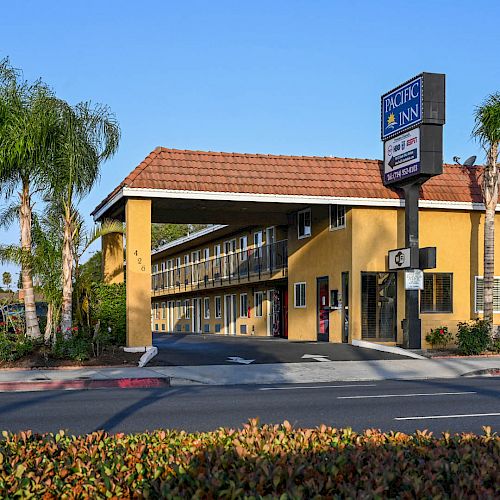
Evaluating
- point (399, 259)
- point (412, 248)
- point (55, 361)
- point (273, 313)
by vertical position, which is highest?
point (412, 248)

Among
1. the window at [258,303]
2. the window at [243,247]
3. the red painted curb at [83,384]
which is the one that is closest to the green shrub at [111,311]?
Result: the red painted curb at [83,384]

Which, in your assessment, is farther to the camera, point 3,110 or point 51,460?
point 3,110

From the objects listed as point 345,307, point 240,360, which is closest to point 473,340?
point 345,307

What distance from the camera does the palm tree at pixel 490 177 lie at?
84.2 ft

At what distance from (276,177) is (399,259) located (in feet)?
16.1

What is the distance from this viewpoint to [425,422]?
1145cm

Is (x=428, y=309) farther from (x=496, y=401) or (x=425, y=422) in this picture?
(x=425, y=422)

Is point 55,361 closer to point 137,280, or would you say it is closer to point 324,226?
point 137,280

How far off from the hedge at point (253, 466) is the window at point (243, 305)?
37021mm

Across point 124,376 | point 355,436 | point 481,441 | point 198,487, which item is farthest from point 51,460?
point 124,376

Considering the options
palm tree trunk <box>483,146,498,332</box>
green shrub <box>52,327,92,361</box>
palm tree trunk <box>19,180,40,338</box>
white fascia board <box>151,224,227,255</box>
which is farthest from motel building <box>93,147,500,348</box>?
white fascia board <box>151,224,227,255</box>

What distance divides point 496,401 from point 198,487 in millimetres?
10677

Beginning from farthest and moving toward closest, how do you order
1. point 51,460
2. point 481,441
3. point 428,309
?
1. point 428,309
2. point 481,441
3. point 51,460

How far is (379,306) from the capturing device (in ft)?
92.3
